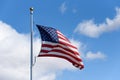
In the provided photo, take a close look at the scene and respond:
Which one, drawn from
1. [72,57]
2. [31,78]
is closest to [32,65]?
[31,78]

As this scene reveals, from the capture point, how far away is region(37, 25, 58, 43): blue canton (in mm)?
43188

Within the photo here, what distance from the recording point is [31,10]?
44.1 m

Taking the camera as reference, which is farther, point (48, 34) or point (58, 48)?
point (48, 34)

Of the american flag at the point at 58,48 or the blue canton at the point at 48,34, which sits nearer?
the american flag at the point at 58,48

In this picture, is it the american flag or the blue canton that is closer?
the american flag

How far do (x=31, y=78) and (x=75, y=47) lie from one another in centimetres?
542

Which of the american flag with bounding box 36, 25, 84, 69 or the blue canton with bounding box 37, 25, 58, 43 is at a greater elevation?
the blue canton with bounding box 37, 25, 58, 43

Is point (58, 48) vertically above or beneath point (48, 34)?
beneath

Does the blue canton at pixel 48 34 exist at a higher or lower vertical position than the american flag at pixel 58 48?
higher

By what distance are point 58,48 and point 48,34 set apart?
1.87m

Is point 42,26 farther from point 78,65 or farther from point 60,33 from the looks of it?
point 78,65

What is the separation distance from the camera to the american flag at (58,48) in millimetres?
42375

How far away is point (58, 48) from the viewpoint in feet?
140

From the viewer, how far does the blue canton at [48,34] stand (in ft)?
142
